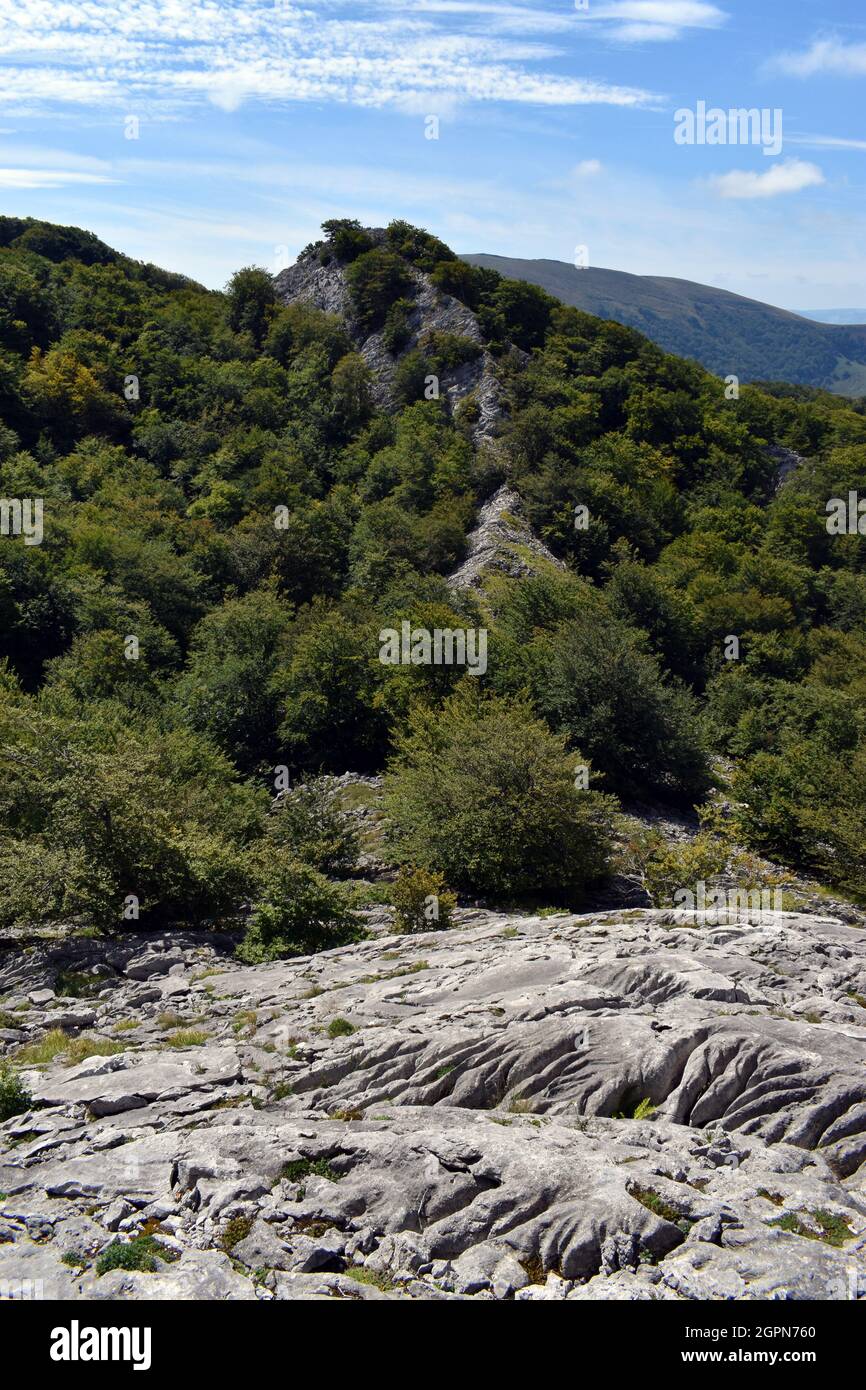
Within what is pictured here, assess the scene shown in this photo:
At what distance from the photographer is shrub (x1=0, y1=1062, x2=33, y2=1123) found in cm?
1378

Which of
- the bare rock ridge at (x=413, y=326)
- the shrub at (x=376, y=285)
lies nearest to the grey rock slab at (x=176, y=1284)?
the bare rock ridge at (x=413, y=326)

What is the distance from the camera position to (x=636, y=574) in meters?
47.7

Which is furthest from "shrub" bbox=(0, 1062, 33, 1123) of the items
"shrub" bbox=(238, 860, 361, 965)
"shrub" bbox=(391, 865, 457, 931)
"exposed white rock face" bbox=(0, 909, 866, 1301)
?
"shrub" bbox=(391, 865, 457, 931)

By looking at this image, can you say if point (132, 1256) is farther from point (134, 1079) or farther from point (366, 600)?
point (366, 600)

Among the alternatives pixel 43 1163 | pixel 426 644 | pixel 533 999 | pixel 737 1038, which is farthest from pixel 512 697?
pixel 43 1163

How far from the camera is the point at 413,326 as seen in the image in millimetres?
73875

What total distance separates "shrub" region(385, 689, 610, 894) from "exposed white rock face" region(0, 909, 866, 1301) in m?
6.61

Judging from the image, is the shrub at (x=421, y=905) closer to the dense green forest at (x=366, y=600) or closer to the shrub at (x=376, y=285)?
the dense green forest at (x=366, y=600)

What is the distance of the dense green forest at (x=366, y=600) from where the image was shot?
25.2 metres

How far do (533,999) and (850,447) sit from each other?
67.9 metres

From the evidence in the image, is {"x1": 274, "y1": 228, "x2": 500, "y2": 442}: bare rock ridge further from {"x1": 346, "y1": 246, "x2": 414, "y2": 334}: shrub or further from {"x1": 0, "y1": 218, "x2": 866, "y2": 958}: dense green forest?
{"x1": 0, "y1": 218, "x2": 866, "y2": 958}: dense green forest

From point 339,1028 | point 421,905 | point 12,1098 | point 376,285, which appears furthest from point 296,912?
point 376,285

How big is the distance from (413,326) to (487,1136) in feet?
232
